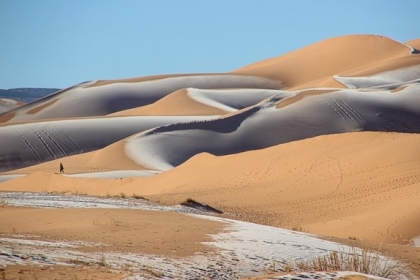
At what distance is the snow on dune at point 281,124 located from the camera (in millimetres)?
41219

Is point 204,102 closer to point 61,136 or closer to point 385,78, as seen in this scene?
point 61,136

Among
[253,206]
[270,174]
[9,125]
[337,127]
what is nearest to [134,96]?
[9,125]

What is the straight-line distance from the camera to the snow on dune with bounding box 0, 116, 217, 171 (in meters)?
48.5

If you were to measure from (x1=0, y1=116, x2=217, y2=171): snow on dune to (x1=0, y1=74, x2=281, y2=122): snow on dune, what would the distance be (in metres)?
22.4

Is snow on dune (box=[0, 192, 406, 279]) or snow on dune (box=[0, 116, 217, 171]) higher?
snow on dune (box=[0, 116, 217, 171])

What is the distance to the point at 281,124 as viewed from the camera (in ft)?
144

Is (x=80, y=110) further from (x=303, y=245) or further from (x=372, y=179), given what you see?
(x=303, y=245)

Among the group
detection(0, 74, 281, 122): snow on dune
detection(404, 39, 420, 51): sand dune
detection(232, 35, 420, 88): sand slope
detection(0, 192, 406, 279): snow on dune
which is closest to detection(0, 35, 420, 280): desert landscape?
detection(0, 192, 406, 279): snow on dune

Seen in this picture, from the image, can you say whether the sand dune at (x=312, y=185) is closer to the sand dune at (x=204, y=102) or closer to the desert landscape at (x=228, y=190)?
the desert landscape at (x=228, y=190)

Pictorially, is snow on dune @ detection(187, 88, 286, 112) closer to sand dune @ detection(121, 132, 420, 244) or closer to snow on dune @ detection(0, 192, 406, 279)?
sand dune @ detection(121, 132, 420, 244)

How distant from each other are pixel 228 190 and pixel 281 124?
20.1 metres

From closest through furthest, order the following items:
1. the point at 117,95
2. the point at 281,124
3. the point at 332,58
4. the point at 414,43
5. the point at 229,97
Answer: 1. the point at 281,124
2. the point at 229,97
3. the point at 117,95
4. the point at 332,58
5. the point at 414,43

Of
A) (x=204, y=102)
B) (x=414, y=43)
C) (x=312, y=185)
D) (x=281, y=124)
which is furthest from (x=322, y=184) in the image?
(x=414, y=43)

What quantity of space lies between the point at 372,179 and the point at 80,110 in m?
58.3
